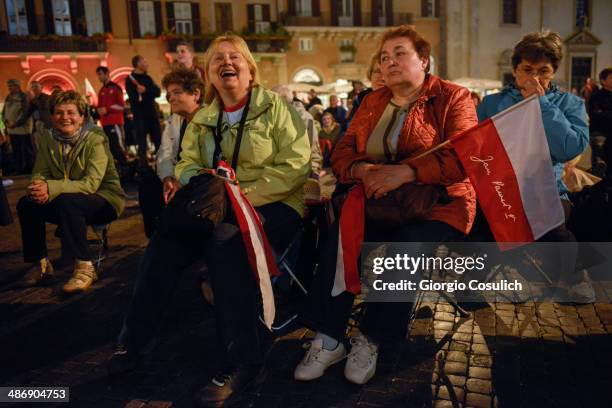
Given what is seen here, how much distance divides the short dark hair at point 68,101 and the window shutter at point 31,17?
23.7 meters

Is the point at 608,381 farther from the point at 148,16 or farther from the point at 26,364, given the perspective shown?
the point at 148,16

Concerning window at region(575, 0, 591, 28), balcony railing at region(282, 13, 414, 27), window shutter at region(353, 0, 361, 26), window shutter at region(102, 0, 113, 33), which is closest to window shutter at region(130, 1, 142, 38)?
window shutter at region(102, 0, 113, 33)

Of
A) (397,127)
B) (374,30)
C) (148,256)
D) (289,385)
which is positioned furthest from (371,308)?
(374,30)

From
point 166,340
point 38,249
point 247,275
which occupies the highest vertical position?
point 247,275

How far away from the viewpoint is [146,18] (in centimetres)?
2602

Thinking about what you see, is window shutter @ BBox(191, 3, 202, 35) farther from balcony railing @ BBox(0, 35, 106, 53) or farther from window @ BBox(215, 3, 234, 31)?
balcony railing @ BBox(0, 35, 106, 53)

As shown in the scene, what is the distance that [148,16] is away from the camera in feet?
85.4

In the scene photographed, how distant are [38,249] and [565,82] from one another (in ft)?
108

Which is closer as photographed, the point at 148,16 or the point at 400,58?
the point at 400,58

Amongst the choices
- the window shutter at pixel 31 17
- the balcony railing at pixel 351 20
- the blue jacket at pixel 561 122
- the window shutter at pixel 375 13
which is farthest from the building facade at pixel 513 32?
the blue jacket at pixel 561 122

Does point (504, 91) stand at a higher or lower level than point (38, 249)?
higher

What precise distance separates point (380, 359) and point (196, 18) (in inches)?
1038

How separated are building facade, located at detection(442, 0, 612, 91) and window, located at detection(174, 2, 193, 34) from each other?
45.3ft

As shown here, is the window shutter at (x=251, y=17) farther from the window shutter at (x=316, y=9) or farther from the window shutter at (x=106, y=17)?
the window shutter at (x=106, y=17)
